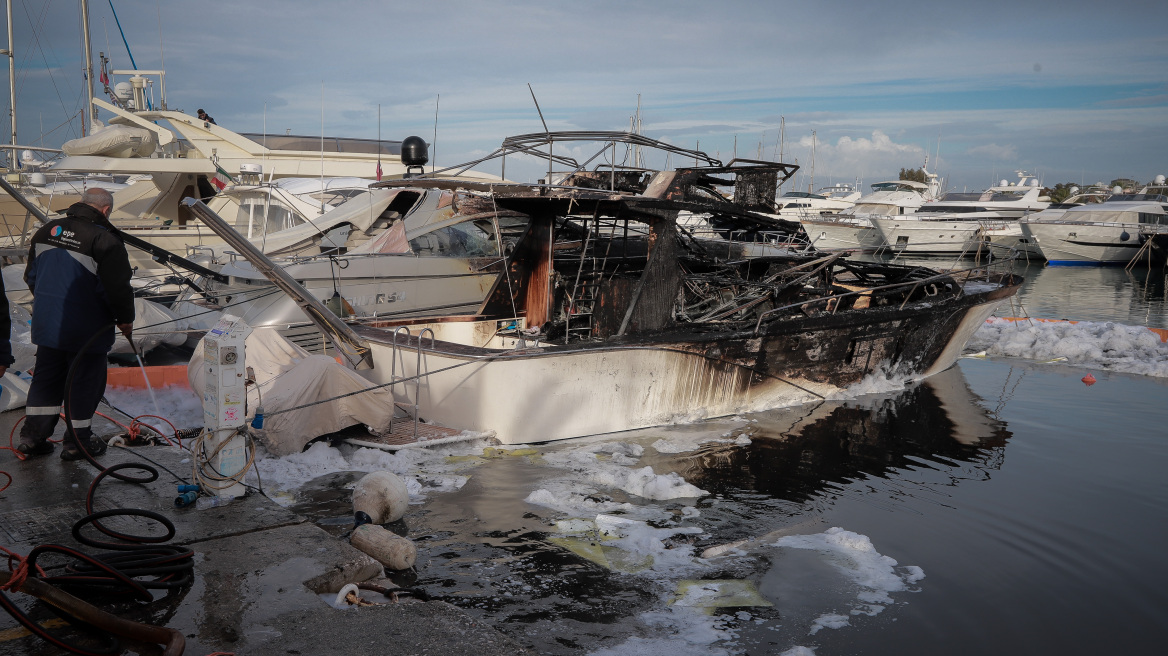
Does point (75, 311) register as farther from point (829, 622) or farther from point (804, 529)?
point (804, 529)

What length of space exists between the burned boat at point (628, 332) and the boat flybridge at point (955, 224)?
27.9 meters

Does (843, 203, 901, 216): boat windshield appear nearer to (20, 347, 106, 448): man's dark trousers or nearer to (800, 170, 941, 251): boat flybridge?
(800, 170, 941, 251): boat flybridge

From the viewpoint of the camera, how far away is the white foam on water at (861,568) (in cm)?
470

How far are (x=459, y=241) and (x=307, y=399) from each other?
181 inches

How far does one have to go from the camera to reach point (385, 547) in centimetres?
462

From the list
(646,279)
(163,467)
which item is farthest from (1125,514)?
(163,467)

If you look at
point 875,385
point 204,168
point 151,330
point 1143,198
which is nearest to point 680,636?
point 875,385

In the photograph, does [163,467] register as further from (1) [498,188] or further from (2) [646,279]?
(2) [646,279]

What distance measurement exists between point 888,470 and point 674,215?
3376 millimetres

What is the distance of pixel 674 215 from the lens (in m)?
8.20

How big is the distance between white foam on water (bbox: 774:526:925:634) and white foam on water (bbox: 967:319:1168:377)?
9124mm

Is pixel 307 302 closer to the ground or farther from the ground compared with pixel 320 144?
closer to the ground

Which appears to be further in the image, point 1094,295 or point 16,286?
point 1094,295

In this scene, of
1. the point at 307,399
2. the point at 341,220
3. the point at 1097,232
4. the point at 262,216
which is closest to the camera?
the point at 307,399
